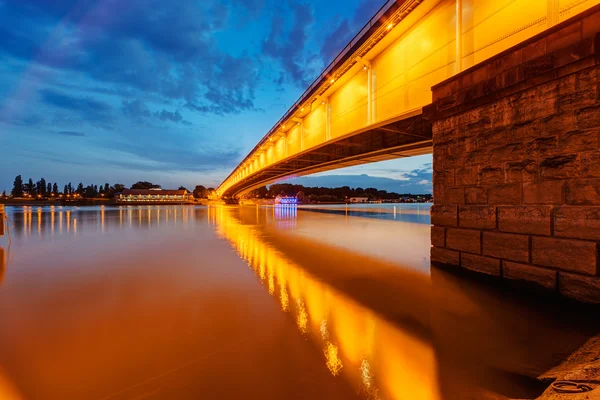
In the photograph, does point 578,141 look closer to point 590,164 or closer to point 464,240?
point 590,164

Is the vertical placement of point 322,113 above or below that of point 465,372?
above

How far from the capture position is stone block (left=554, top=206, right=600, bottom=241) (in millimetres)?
4340

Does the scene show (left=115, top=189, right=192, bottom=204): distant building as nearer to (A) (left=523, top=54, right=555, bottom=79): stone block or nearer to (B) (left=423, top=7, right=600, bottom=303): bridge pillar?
(B) (left=423, top=7, right=600, bottom=303): bridge pillar

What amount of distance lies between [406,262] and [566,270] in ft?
13.3

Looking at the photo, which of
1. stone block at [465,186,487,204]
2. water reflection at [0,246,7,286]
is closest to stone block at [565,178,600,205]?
stone block at [465,186,487,204]

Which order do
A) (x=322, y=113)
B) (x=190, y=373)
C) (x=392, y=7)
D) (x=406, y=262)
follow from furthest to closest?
(x=322, y=113)
(x=392, y=7)
(x=406, y=262)
(x=190, y=373)

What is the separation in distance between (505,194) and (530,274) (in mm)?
1695

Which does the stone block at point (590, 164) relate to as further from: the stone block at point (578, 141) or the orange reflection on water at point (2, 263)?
the orange reflection on water at point (2, 263)

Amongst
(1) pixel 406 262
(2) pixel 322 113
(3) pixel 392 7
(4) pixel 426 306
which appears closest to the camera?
(4) pixel 426 306

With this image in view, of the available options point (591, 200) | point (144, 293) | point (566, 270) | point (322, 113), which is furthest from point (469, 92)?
point (322, 113)

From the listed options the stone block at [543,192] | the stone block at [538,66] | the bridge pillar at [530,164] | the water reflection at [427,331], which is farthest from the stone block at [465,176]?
the water reflection at [427,331]

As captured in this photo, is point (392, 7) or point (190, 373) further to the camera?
point (392, 7)

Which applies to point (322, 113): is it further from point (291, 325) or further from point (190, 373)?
point (190, 373)

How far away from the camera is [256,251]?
9.83 metres
